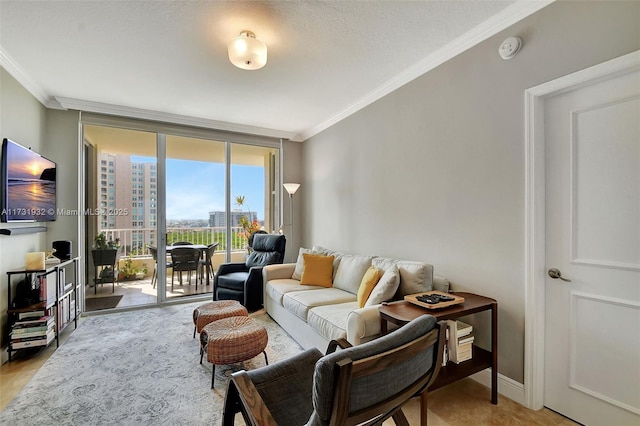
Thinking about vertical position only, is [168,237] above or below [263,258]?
above

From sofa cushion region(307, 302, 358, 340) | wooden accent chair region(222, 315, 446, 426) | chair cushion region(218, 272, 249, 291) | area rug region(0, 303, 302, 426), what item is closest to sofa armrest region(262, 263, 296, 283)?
chair cushion region(218, 272, 249, 291)

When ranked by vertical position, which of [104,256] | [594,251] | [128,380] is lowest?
[128,380]

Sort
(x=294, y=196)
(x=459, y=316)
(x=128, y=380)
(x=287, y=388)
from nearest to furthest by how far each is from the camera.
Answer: (x=287, y=388) → (x=459, y=316) → (x=128, y=380) → (x=294, y=196)

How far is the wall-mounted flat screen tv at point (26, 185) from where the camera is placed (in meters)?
2.62

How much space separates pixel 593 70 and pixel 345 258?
2.51 meters

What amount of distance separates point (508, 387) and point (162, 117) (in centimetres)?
475

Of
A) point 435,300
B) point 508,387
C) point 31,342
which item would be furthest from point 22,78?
point 508,387

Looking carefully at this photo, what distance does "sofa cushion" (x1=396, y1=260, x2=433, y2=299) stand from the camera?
239 centimetres

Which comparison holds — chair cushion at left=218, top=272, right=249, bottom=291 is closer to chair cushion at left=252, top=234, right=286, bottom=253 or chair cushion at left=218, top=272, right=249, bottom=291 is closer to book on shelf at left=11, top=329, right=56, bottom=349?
chair cushion at left=252, top=234, right=286, bottom=253

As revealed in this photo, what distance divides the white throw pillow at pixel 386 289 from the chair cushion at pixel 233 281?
200 centimetres

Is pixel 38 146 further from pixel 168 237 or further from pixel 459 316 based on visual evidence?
pixel 459 316

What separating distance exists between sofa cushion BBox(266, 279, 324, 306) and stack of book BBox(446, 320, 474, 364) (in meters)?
1.58

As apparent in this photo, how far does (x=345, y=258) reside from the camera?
3.40m

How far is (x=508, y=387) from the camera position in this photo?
6.75 feet
